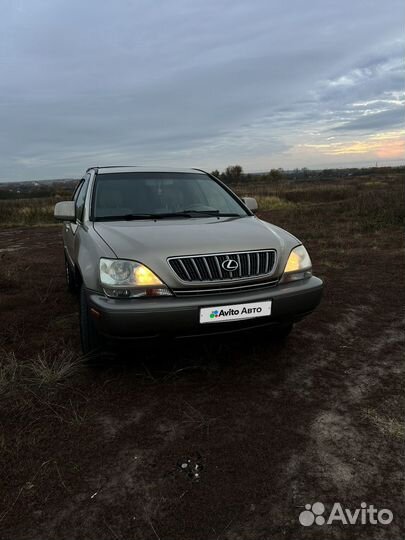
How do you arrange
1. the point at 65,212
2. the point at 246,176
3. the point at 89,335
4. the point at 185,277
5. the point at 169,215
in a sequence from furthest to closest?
1. the point at 246,176
2. the point at 65,212
3. the point at 169,215
4. the point at 89,335
5. the point at 185,277

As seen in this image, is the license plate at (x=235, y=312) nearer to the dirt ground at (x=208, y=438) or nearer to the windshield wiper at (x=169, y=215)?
the dirt ground at (x=208, y=438)

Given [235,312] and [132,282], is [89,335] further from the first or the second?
[235,312]

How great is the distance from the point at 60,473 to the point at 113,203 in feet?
7.54

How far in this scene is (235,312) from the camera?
108 inches

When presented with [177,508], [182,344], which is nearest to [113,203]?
[182,344]

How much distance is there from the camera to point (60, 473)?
2.09 metres

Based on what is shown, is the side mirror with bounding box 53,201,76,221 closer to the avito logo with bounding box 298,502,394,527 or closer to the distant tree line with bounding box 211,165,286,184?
the avito logo with bounding box 298,502,394,527

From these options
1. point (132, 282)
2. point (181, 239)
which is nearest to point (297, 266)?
point (181, 239)

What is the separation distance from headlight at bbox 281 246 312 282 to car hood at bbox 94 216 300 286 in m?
0.06

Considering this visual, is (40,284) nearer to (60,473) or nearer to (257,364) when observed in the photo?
(257,364)

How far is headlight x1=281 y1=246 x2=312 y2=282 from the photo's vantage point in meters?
3.04

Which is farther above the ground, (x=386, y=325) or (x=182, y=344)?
(x=182, y=344)

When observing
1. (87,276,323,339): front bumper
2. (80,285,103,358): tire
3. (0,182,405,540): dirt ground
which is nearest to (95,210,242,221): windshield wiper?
(80,285,103,358): tire

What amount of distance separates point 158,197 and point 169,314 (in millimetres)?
1605
